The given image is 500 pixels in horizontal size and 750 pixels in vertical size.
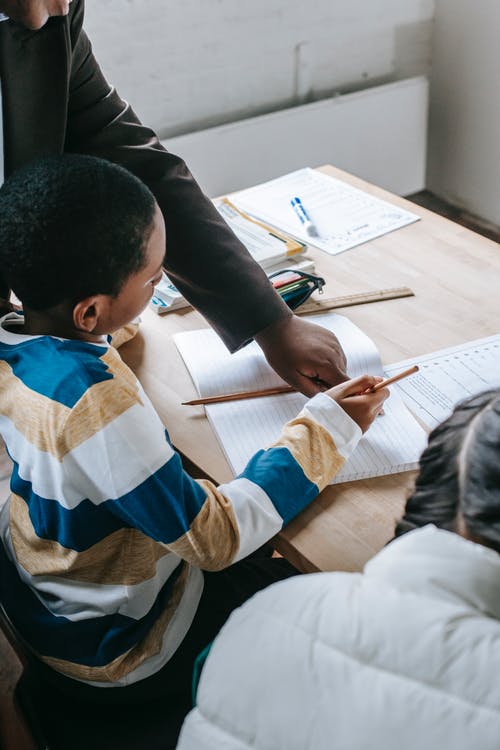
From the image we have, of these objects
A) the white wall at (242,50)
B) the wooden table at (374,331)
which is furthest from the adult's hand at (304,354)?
the white wall at (242,50)

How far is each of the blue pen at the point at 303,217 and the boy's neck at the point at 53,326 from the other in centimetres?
74

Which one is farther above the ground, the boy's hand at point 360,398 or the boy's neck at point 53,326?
the boy's neck at point 53,326

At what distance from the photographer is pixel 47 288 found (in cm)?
95

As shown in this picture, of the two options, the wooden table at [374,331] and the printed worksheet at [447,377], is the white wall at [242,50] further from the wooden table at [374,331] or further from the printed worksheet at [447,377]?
the printed worksheet at [447,377]

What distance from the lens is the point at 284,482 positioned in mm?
985

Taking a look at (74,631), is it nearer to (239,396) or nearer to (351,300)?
(239,396)

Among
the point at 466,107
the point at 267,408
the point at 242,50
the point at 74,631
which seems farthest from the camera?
the point at 466,107

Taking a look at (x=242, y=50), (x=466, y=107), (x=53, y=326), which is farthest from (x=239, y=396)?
(x=466, y=107)

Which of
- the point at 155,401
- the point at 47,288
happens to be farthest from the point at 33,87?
the point at 155,401

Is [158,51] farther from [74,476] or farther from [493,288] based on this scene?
[74,476]

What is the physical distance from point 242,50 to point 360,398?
2064 mm

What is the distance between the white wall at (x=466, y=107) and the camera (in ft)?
10.0

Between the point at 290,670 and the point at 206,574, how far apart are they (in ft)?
2.05

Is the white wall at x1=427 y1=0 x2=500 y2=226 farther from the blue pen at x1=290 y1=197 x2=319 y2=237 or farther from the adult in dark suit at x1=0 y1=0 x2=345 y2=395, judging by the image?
the adult in dark suit at x1=0 y1=0 x2=345 y2=395
